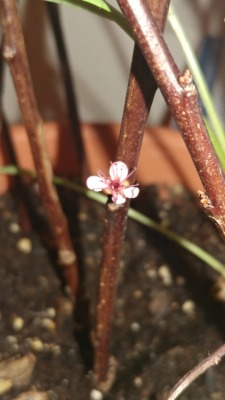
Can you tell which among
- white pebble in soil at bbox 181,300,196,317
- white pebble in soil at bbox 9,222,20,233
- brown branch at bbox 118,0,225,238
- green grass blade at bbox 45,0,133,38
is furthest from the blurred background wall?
brown branch at bbox 118,0,225,238

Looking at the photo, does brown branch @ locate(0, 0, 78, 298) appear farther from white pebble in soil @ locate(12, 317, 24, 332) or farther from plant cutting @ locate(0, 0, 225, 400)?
white pebble in soil @ locate(12, 317, 24, 332)

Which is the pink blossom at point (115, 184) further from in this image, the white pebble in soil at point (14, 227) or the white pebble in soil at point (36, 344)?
the white pebble in soil at point (14, 227)

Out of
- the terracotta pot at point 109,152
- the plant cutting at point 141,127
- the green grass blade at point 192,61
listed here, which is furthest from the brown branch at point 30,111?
the terracotta pot at point 109,152

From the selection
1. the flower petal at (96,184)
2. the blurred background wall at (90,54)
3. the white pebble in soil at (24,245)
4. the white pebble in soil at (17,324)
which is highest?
the blurred background wall at (90,54)

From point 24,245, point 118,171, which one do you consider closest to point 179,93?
point 118,171

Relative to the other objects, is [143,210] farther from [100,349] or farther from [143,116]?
[143,116]

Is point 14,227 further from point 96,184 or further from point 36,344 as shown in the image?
point 96,184
